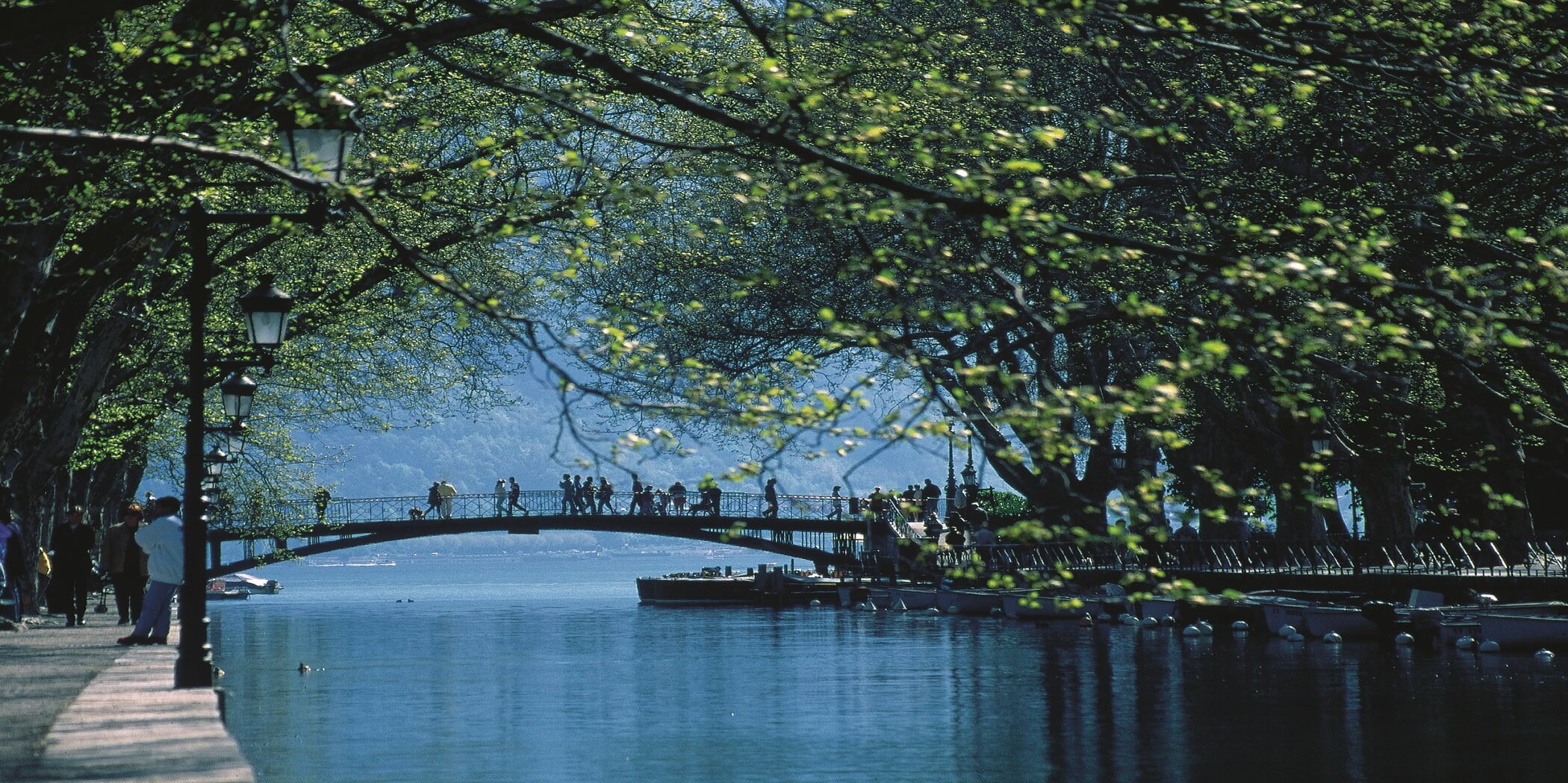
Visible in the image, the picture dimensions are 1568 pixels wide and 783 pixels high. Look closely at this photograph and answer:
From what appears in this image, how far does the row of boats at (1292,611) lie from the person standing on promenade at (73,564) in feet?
41.5

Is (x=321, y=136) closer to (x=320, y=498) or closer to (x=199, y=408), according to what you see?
(x=199, y=408)

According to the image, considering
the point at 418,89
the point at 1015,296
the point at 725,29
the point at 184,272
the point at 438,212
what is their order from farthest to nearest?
the point at 725,29
the point at 184,272
the point at 418,89
the point at 438,212
the point at 1015,296

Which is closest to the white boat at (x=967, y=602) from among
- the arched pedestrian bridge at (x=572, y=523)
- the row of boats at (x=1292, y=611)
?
the row of boats at (x=1292, y=611)

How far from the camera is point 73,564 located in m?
25.9

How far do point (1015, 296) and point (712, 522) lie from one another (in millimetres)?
59946

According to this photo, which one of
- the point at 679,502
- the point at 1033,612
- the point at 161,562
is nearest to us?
the point at 161,562

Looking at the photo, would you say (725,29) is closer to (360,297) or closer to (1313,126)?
(360,297)

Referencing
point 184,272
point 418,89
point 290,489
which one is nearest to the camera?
point 418,89

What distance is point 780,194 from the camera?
10.3 meters

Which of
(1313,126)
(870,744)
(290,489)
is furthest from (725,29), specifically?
(290,489)

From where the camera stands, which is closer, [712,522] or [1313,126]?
[1313,126]

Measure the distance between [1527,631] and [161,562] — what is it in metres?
20.5

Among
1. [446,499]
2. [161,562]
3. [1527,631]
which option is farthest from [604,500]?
[161,562]

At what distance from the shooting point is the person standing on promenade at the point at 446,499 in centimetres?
6856
